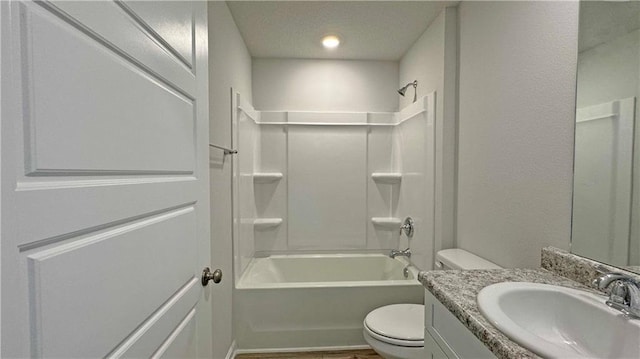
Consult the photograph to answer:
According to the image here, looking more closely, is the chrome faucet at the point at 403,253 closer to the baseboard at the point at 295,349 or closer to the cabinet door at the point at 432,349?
the baseboard at the point at 295,349

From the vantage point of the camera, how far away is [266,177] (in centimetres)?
284

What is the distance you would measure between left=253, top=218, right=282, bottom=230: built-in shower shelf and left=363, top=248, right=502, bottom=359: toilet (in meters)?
1.34

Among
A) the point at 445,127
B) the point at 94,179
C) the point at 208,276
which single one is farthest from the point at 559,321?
the point at 445,127

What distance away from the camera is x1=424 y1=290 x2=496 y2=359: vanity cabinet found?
2.69 ft

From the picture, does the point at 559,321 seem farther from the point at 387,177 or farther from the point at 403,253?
the point at 387,177

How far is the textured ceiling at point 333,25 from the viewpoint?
2.01 m

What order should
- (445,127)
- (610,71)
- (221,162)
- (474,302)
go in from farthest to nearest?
(445,127), (221,162), (610,71), (474,302)

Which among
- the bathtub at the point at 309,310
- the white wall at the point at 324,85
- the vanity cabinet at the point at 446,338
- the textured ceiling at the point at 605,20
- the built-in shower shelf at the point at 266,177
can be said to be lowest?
the bathtub at the point at 309,310

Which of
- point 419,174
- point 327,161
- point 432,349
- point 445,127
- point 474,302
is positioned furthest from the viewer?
point 327,161

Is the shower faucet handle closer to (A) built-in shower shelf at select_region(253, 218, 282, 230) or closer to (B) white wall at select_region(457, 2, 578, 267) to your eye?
(B) white wall at select_region(457, 2, 578, 267)

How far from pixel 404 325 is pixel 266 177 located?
175 cm

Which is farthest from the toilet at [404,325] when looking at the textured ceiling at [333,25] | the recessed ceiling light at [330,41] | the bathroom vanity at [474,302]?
the recessed ceiling light at [330,41]

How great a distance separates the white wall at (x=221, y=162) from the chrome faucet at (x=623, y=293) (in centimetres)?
163

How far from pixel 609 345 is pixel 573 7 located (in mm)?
1165
